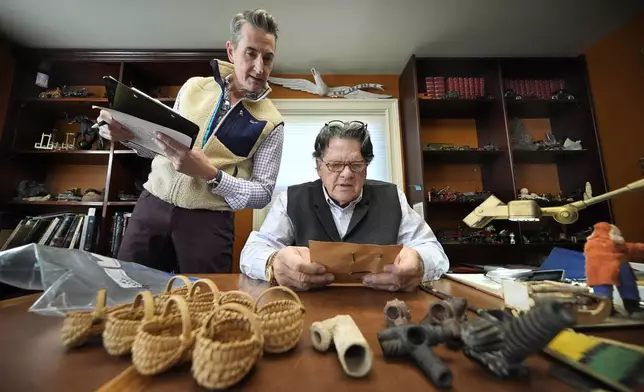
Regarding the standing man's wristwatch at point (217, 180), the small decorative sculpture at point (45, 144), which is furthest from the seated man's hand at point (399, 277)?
the small decorative sculpture at point (45, 144)

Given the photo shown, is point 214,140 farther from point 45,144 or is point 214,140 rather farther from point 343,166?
point 45,144

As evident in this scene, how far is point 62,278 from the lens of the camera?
0.54 metres

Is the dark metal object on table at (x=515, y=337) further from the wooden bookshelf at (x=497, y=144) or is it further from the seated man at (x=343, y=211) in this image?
the wooden bookshelf at (x=497, y=144)

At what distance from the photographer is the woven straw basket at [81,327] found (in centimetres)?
39

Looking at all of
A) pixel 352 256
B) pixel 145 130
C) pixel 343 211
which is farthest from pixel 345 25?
pixel 352 256

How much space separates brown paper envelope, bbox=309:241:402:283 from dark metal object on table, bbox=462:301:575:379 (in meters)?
0.36

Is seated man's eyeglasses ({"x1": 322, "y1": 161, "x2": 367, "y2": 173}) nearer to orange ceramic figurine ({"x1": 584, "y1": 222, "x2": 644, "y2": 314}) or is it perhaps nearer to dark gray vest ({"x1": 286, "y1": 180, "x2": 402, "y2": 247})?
dark gray vest ({"x1": 286, "y1": 180, "x2": 402, "y2": 247})

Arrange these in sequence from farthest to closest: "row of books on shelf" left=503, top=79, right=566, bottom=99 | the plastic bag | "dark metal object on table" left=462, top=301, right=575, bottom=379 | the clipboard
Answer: "row of books on shelf" left=503, top=79, right=566, bottom=99 < the clipboard < the plastic bag < "dark metal object on table" left=462, top=301, right=575, bottom=379

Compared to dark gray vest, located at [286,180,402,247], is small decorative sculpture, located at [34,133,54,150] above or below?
above

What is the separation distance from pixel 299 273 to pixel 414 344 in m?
0.45

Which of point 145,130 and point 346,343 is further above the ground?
point 145,130

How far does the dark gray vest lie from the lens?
1184 mm

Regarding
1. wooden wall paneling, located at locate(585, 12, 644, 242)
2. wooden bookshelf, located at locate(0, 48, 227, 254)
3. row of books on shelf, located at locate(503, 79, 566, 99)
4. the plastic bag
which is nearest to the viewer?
the plastic bag

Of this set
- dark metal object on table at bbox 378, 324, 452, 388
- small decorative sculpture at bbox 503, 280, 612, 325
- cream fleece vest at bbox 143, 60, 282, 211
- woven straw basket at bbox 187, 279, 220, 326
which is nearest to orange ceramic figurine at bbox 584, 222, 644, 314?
small decorative sculpture at bbox 503, 280, 612, 325
